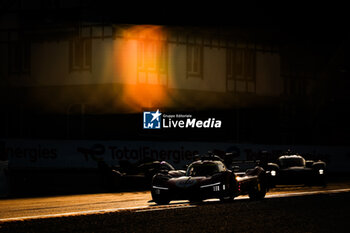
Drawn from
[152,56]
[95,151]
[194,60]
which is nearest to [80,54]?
[152,56]

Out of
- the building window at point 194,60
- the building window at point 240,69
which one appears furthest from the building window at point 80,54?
the building window at point 240,69

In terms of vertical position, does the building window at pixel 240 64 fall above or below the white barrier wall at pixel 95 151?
above

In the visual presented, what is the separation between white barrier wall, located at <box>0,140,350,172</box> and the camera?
27.2 m

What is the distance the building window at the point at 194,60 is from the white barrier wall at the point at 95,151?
405 inches

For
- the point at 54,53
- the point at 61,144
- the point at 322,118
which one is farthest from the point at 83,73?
the point at 322,118

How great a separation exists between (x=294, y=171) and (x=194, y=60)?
20.8 m

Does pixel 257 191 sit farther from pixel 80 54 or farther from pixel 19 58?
pixel 19 58

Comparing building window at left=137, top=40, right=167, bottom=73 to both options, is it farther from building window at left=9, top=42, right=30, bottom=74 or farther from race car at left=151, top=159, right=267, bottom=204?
race car at left=151, top=159, right=267, bottom=204

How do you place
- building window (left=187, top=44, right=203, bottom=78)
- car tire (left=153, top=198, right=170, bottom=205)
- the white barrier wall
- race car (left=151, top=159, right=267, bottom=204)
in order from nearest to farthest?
race car (left=151, top=159, right=267, bottom=204), car tire (left=153, top=198, right=170, bottom=205), the white barrier wall, building window (left=187, top=44, right=203, bottom=78)

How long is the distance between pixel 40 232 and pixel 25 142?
17.9 metres

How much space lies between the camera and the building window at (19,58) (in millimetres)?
40594

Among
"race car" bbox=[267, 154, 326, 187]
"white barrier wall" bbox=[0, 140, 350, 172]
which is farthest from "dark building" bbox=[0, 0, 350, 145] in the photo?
"race car" bbox=[267, 154, 326, 187]

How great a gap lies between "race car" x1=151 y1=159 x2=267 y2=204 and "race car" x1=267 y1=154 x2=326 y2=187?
568 centimetres

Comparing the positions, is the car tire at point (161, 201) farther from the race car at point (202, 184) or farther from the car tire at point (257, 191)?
the car tire at point (257, 191)
